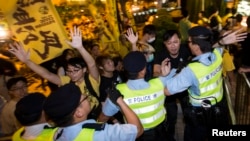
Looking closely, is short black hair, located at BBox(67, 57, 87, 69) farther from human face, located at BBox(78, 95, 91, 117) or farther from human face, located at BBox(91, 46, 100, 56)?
human face, located at BBox(91, 46, 100, 56)

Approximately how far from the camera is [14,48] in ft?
12.4

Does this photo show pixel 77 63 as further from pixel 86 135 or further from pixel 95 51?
pixel 95 51

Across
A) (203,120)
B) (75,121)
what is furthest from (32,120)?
(203,120)

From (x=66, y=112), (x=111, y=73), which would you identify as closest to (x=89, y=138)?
(x=66, y=112)

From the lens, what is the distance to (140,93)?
3109mm

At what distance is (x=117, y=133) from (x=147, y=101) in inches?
34.5

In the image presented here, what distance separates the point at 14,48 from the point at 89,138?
208 centimetres

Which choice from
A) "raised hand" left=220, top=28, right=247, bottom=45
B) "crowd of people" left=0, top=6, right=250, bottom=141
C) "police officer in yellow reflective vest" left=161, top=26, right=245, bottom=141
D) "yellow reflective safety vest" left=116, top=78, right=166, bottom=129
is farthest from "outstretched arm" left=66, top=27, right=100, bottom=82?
"raised hand" left=220, top=28, right=247, bottom=45

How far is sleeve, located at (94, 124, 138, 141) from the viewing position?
2277mm

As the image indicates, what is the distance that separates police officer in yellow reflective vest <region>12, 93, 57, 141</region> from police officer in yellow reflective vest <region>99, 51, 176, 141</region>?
72cm

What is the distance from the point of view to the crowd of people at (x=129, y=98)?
2.33 m

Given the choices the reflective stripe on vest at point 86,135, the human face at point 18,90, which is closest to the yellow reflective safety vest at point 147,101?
the reflective stripe on vest at point 86,135

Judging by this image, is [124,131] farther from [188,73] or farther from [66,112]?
[188,73]

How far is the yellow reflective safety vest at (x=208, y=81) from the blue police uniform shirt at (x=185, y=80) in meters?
0.05
